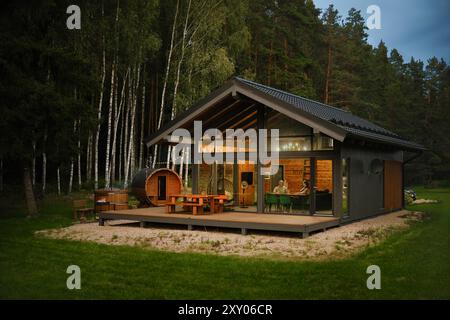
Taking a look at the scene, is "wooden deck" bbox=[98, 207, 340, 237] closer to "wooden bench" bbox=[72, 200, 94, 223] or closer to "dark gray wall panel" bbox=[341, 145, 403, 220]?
"wooden bench" bbox=[72, 200, 94, 223]

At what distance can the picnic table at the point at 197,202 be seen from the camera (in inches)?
453

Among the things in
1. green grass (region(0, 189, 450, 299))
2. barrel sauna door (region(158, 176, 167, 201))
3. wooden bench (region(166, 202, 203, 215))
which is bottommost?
green grass (region(0, 189, 450, 299))

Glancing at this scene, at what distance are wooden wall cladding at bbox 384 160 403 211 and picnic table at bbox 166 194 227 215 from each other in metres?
6.05

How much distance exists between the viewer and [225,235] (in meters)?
10.0

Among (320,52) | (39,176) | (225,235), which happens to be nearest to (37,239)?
(225,235)

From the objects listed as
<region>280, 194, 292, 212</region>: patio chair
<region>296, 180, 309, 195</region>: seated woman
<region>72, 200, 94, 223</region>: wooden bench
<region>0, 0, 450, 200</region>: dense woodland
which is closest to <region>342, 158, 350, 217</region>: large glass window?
<region>296, 180, 309, 195</region>: seated woman

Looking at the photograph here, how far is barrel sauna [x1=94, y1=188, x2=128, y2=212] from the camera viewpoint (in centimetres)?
1313

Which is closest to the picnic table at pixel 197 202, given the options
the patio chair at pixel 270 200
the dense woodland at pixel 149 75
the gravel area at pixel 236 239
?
the gravel area at pixel 236 239

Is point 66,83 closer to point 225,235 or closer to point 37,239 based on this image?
point 37,239

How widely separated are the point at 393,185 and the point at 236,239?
868 cm

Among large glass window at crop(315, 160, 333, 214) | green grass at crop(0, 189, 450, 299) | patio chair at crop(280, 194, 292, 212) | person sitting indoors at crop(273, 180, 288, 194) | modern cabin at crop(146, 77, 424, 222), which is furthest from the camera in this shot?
person sitting indoors at crop(273, 180, 288, 194)

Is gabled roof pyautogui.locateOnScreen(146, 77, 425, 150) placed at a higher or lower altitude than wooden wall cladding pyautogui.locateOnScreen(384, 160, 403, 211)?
higher

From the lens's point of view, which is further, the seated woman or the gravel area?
the seated woman

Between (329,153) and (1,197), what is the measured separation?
562 inches
